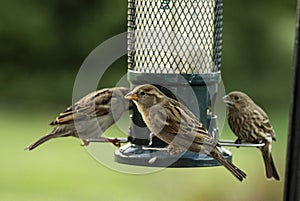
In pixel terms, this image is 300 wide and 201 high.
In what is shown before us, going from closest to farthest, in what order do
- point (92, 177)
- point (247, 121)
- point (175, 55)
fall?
point (175, 55) → point (247, 121) → point (92, 177)

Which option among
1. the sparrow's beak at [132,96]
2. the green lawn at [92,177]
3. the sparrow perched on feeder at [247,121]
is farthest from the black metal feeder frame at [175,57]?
the green lawn at [92,177]

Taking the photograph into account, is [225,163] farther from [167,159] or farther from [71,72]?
[71,72]

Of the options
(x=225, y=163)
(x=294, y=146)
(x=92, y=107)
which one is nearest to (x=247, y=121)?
(x=225, y=163)

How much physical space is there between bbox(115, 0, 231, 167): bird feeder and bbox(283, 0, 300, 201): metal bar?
1.61 meters

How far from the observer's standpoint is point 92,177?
1027cm

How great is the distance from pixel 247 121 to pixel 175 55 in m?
0.59

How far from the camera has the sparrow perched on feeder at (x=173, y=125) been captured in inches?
181

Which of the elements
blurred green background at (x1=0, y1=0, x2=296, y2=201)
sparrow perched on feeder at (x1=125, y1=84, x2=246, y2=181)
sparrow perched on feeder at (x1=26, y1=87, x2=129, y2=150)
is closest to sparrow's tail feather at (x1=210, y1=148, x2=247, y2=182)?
sparrow perched on feeder at (x1=125, y1=84, x2=246, y2=181)

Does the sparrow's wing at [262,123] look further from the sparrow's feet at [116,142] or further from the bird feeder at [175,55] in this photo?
the sparrow's feet at [116,142]

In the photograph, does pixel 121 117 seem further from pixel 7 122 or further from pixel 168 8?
pixel 7 122

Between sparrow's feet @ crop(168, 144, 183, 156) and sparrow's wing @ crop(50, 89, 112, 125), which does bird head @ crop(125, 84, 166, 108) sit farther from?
sparrow's wing @ crop(50, 89, 112, 125)

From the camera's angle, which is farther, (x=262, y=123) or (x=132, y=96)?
(x=262, y=123)

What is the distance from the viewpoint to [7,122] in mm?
11812

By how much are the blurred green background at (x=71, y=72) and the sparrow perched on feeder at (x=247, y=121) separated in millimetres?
4528
